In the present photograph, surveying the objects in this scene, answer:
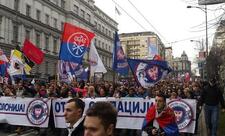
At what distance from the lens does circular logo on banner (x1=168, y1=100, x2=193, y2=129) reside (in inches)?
478

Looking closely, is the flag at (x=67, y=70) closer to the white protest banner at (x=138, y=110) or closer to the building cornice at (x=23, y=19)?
the white protest banner at (x=138, y=110)

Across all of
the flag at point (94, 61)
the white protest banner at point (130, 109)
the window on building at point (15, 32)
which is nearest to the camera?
the white protest banner at point (130, 109)

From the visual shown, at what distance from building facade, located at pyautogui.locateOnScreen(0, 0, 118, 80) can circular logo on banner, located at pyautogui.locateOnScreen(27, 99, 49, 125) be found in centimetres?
3663

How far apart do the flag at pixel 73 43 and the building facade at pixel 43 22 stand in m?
33.7

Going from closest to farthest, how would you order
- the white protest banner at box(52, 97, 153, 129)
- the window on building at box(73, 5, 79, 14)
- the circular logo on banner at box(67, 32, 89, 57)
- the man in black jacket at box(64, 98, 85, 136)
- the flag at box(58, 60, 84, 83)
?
the man in black jacket at box(64, 98, 85, 136) → the white protest banner at box(52, 97, 153, 129) → the flag at box(58, 60, 84, 83) → the circular logo on banner at box(67, 32, 89, 57) → the window on building at box(73, 5, 79, 14)

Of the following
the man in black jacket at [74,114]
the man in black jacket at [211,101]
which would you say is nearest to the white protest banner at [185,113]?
the man in black jacket at [211,101]

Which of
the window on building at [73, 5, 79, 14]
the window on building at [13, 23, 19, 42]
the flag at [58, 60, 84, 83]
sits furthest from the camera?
the window on building at [73, 5, 79, 14]

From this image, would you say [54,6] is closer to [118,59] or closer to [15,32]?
[15,32]

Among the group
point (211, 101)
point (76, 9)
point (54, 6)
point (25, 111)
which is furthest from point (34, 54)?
point (76, 9)

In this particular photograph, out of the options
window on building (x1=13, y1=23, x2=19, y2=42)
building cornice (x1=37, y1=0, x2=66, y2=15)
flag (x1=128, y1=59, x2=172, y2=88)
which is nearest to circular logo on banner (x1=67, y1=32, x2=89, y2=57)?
flag (x1=128, y1=59, x2=172, y2=88)

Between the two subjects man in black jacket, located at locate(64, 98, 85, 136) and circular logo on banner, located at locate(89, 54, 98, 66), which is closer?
man in black jacket, located at locate(64, 98, 85, 136)

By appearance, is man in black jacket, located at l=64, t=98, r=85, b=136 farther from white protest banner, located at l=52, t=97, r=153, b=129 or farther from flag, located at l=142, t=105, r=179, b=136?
white protest banner, located at l=52, t=97, r=153, b=129

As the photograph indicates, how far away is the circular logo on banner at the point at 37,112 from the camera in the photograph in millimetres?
13178

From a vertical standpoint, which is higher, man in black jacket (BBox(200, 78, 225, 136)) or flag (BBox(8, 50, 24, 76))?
flag (BBox(8, 50, 24, 76))
